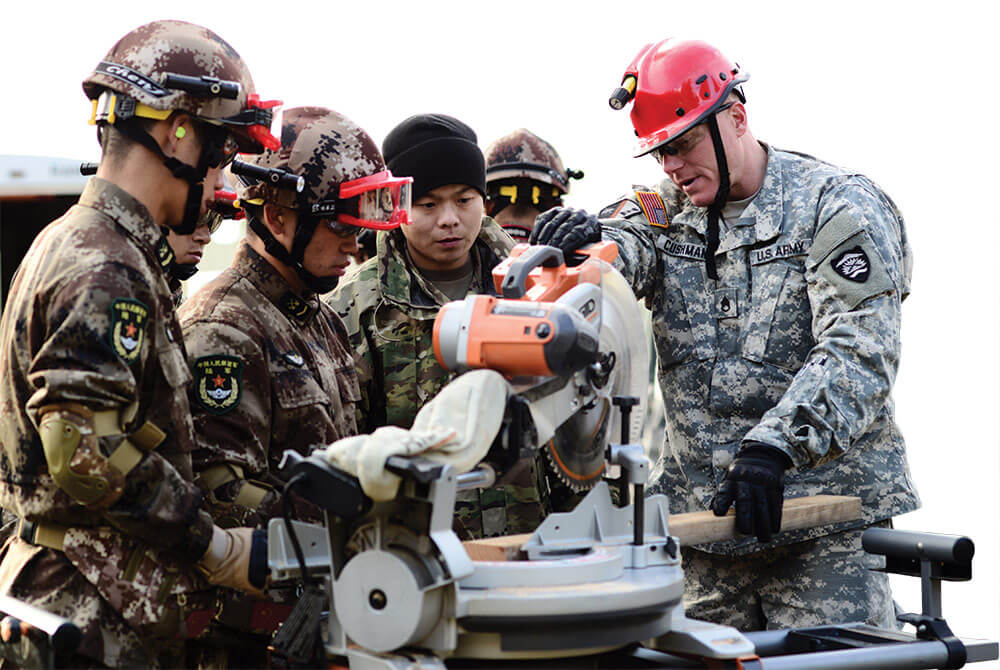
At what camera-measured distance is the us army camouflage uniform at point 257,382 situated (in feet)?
9.77

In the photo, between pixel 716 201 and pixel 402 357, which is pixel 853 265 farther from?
pixel 402 357

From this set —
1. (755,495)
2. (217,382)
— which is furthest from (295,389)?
(755,495)

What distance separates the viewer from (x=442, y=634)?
2.30 metres

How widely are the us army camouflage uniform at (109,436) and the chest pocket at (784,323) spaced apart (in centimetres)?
209

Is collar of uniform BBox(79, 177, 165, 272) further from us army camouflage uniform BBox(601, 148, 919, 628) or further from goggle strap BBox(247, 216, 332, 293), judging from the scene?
us army camouflage uniform BBox(601, 148, 919, 628)

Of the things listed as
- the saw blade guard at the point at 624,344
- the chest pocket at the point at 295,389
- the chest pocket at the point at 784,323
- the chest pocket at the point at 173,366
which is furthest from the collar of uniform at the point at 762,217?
the chest pocket at the point at 173,366

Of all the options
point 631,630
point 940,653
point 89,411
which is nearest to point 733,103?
point 940,653

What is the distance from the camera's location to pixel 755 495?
333 centimetres

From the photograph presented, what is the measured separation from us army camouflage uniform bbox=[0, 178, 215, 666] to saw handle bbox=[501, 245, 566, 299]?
79 centimetres

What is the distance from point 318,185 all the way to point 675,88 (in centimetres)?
136

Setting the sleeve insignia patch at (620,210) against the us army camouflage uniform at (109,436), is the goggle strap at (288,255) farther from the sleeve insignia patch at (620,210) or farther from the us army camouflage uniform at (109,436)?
the sleeve insignia patch at (620,210)

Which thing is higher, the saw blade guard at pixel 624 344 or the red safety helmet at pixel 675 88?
the red safety helmet at pixel 675 88

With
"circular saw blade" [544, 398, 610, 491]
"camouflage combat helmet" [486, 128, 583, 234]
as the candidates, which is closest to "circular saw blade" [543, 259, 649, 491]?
"circular saw blade" [544, 398, 610, 491]

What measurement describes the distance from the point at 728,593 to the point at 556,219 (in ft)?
4.86
